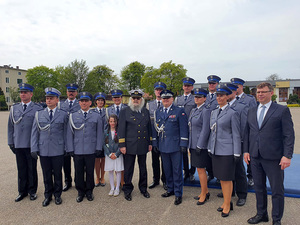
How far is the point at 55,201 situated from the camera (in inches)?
170

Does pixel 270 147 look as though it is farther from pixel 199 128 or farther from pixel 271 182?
pixel 199 128

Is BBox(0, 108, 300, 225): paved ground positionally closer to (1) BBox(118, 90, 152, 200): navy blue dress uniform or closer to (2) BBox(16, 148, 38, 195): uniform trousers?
(2) BBox(16, 148, 38, 195): uniform trousers

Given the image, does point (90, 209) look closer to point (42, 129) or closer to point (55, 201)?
point (55, 201)

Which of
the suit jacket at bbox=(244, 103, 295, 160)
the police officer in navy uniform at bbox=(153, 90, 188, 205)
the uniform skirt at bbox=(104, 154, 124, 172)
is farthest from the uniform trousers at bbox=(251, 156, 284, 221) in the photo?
the uniform skirt at bbox=(104, 154, 124, 172)

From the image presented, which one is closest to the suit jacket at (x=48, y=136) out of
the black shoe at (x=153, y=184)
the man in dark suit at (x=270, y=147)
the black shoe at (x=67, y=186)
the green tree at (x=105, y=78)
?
the black shoe at (x=67, y=186)

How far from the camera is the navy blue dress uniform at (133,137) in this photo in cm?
451

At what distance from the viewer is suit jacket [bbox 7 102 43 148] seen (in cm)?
438

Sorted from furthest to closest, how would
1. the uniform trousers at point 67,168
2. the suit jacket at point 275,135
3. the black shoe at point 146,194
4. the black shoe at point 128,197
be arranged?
1. the uniform trousers at point 67,168
2. the black shoe at point 146,194
3. the black shoe at point 128,197
4. the suit jacket at point 275,135

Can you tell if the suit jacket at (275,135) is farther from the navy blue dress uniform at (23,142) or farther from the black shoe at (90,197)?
the navy blue dress uniform at (23,142)

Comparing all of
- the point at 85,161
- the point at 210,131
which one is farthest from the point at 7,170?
the point at 210,131

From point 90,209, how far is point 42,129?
1787 mm

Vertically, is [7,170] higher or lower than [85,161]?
lower

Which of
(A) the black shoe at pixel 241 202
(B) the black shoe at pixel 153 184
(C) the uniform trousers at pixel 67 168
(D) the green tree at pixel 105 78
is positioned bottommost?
(B) the black shoe at pixel 153 184

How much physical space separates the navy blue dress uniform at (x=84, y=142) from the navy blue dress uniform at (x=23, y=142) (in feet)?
2.83
